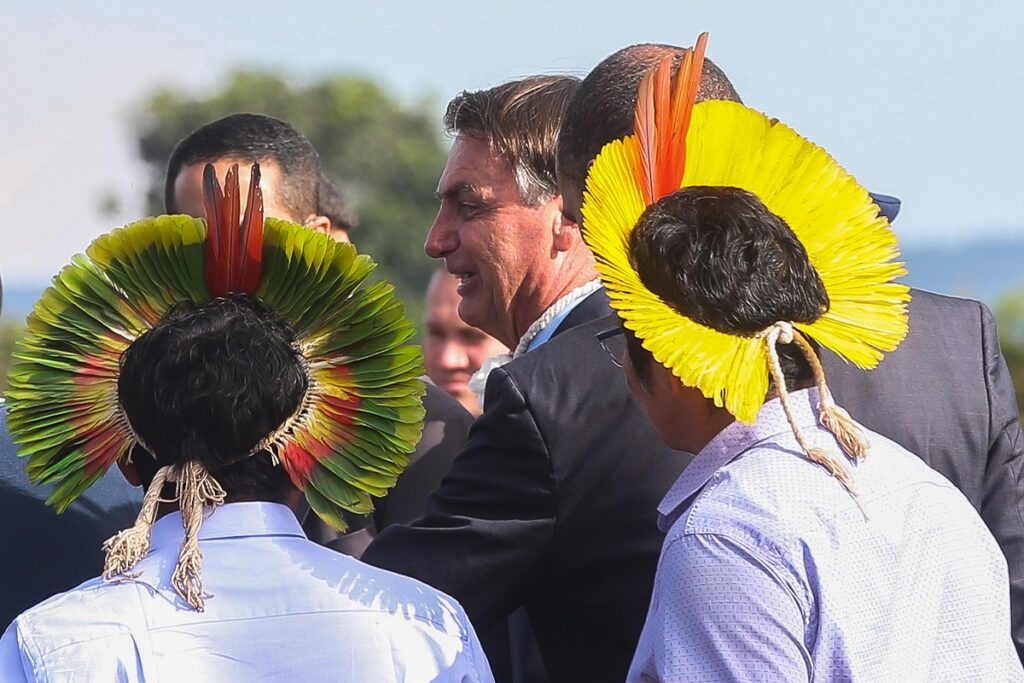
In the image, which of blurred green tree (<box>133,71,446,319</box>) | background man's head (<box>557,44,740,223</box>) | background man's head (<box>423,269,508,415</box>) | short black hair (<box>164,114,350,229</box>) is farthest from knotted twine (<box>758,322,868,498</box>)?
blurred green tree (<box>133,71,446,319</box>)

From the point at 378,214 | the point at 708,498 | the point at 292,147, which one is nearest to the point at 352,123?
the point at 378,214

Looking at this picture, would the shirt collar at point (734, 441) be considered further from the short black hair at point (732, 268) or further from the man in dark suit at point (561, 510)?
the man in dark suit at point (561, 510)

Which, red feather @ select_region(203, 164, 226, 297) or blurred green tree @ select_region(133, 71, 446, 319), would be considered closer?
red feather @ select_region(203, 164, 226, 297)

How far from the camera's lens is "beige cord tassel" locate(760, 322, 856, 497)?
2.01 meters

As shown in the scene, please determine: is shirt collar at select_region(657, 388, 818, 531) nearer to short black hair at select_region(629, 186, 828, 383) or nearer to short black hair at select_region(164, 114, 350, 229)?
short black hair at select_region(629, 186, 828, 383)

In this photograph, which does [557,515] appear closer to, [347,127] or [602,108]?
[602,108]

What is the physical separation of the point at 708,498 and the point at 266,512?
657mm

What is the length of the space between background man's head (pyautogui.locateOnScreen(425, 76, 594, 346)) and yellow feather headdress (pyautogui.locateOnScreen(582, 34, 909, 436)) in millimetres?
1303

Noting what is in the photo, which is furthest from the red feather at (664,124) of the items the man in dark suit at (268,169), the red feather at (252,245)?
the man in dark suit at (268,169)

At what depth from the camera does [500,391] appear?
2.63 metres

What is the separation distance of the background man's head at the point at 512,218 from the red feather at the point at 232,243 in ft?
4.17

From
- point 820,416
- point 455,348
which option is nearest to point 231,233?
point 820,416

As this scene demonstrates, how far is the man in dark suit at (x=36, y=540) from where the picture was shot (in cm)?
287

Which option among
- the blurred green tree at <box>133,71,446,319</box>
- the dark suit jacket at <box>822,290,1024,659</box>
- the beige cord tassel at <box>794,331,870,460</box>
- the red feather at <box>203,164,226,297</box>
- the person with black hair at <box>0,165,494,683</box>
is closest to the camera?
the beige cord tassel at <box>794,331,870,460</box>
